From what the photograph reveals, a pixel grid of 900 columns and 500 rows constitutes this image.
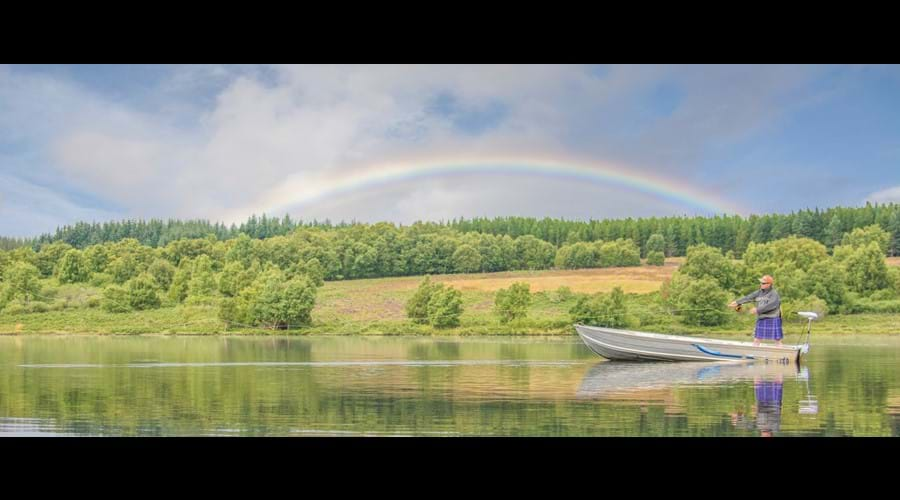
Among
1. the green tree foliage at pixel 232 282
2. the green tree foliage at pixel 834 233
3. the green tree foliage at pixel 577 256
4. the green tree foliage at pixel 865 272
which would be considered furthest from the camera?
the green tree foliage at pixel 834 233

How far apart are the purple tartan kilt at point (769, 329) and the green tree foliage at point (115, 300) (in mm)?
55286

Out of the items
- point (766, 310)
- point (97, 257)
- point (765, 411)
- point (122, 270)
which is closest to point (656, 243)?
point (122, 270)

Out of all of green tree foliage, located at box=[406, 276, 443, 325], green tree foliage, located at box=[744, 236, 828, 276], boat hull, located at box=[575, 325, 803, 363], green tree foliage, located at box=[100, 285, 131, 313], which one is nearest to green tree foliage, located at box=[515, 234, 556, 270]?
green tree foliage, located at box=[744, 236, 828, 276]

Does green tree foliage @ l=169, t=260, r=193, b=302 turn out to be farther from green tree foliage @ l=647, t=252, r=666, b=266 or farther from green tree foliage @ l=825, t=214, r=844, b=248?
green tree foliage @ l=825, t=214, r=844, b=248

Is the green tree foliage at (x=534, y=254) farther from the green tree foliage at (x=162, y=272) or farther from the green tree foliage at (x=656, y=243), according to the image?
the green tree foliage at (x=162, y=272)

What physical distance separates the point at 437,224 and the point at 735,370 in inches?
2817

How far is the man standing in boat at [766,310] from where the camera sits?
90.5 ft

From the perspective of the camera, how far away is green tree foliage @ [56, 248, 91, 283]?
8306cm

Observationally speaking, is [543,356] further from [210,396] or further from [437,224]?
[437,224]

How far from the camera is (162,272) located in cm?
8206

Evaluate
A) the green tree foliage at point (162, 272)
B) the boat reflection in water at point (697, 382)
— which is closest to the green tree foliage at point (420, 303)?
the green tree foliage at point (162, 272)

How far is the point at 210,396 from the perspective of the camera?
19516mm

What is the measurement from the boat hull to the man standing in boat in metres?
0.43

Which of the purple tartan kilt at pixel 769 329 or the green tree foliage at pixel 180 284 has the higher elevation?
the green tree foliage at pixel 180 284
